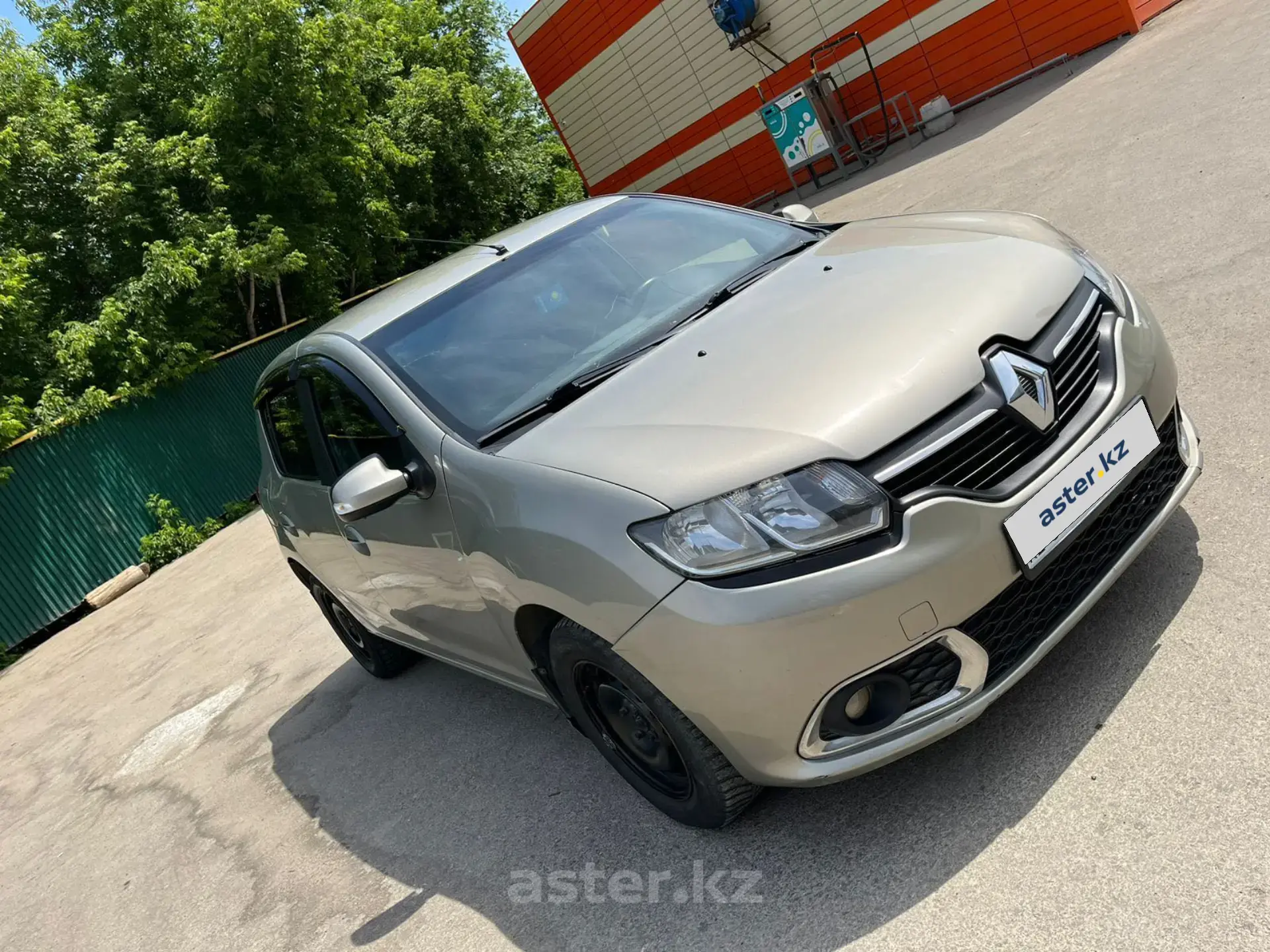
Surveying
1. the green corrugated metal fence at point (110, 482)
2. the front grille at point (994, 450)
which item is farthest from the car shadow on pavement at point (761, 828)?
the green corrugated metal fence at point (110, 482)

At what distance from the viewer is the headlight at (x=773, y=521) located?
2.28 meters

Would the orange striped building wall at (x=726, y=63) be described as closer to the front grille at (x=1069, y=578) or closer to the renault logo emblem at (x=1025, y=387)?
the front grille at (x=1069, y=578)

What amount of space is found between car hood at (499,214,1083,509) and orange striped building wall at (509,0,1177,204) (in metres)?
12.9

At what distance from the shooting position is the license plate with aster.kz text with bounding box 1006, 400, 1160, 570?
2.37 m

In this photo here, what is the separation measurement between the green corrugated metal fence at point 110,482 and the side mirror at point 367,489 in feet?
34.8

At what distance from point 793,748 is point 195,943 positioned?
2.50 metres

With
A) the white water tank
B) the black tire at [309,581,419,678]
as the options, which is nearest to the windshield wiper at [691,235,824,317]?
the black tire at [309,581,419,678]

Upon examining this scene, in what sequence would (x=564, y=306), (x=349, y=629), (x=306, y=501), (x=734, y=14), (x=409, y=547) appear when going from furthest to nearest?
(x=734, y=14) < (x=349, y=629) < (x=306, y=501) < (x=564, y=306) < (x=409, y=547)

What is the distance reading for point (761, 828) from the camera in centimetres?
285


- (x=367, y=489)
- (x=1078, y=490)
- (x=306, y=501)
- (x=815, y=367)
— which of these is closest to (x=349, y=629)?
(x=306, y=501)

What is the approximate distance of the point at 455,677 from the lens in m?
4.91

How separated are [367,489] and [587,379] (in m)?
0.72

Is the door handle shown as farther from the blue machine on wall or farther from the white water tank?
the blue machine on wall

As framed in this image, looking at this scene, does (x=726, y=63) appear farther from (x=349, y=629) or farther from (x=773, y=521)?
(x=773, y=521)
